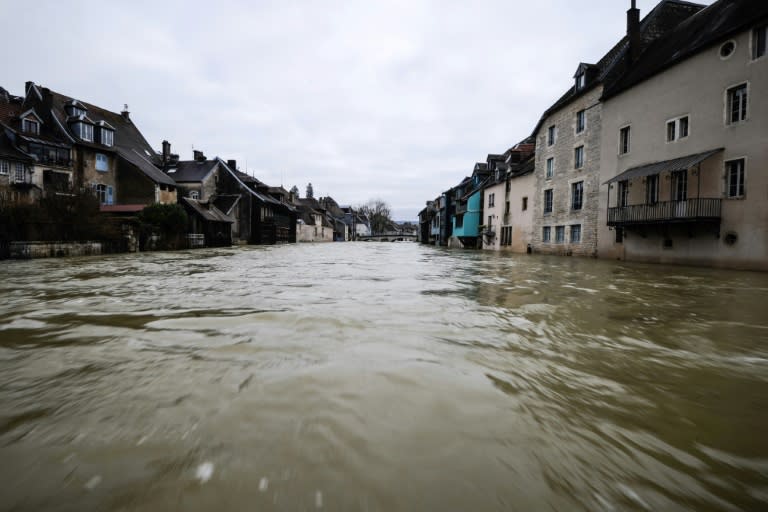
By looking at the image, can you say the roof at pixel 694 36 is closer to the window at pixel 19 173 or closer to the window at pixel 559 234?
the window at pixel 559 234

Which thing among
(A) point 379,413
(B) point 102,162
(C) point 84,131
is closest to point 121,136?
(C) point 84,131

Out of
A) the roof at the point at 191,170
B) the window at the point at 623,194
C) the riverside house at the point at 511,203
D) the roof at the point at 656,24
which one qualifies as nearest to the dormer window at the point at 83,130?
the roof at the point at 191,170

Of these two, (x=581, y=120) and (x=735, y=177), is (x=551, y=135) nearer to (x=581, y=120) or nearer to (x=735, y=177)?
(x=581, y=120)

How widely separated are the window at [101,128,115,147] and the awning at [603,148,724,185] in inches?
1567

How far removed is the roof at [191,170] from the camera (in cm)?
4006

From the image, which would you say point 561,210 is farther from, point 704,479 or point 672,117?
point 704,479

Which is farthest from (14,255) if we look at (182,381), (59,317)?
(182,381)

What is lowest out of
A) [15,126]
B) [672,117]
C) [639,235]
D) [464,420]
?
[464,420]

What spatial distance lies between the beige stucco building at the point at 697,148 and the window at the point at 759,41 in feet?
0.09

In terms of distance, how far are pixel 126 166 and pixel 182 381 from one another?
39.1 meters

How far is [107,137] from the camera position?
3381cm

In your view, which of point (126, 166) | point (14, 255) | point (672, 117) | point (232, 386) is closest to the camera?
point (232, 386)

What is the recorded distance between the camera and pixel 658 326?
4.48m

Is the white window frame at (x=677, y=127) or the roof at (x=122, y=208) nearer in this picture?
the white window frame at (x=677, y=127)
